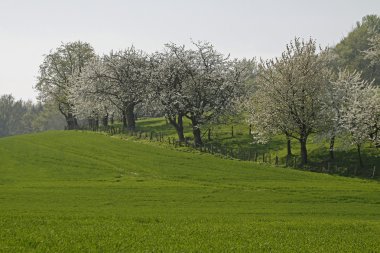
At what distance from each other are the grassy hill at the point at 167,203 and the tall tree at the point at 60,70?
130ft

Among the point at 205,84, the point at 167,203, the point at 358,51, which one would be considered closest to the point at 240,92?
the point at 205,84

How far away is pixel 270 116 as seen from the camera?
63.6 meters

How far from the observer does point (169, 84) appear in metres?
74.9

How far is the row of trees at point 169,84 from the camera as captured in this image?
7325cm

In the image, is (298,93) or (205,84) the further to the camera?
(205,84)

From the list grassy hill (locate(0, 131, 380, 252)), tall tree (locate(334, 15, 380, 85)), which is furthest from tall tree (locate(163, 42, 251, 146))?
tall tree (locate(334, 15, 380, 85))

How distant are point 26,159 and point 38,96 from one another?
2210 inches

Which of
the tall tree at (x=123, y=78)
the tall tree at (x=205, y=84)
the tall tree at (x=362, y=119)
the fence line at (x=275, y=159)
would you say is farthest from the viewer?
the tall tree at (x=123, y=78)

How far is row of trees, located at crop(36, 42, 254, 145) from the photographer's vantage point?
73.2 m

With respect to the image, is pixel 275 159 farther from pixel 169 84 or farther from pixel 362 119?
pixel 169 84

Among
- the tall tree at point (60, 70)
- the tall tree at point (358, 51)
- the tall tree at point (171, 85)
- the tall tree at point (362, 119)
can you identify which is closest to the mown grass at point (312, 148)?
the tall tree at point (362, 119)

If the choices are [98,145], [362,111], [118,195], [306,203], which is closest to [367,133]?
[362,111]

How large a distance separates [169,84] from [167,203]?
43.0m

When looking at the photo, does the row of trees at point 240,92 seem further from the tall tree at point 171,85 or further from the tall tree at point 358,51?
the tall tree at point 358,51
